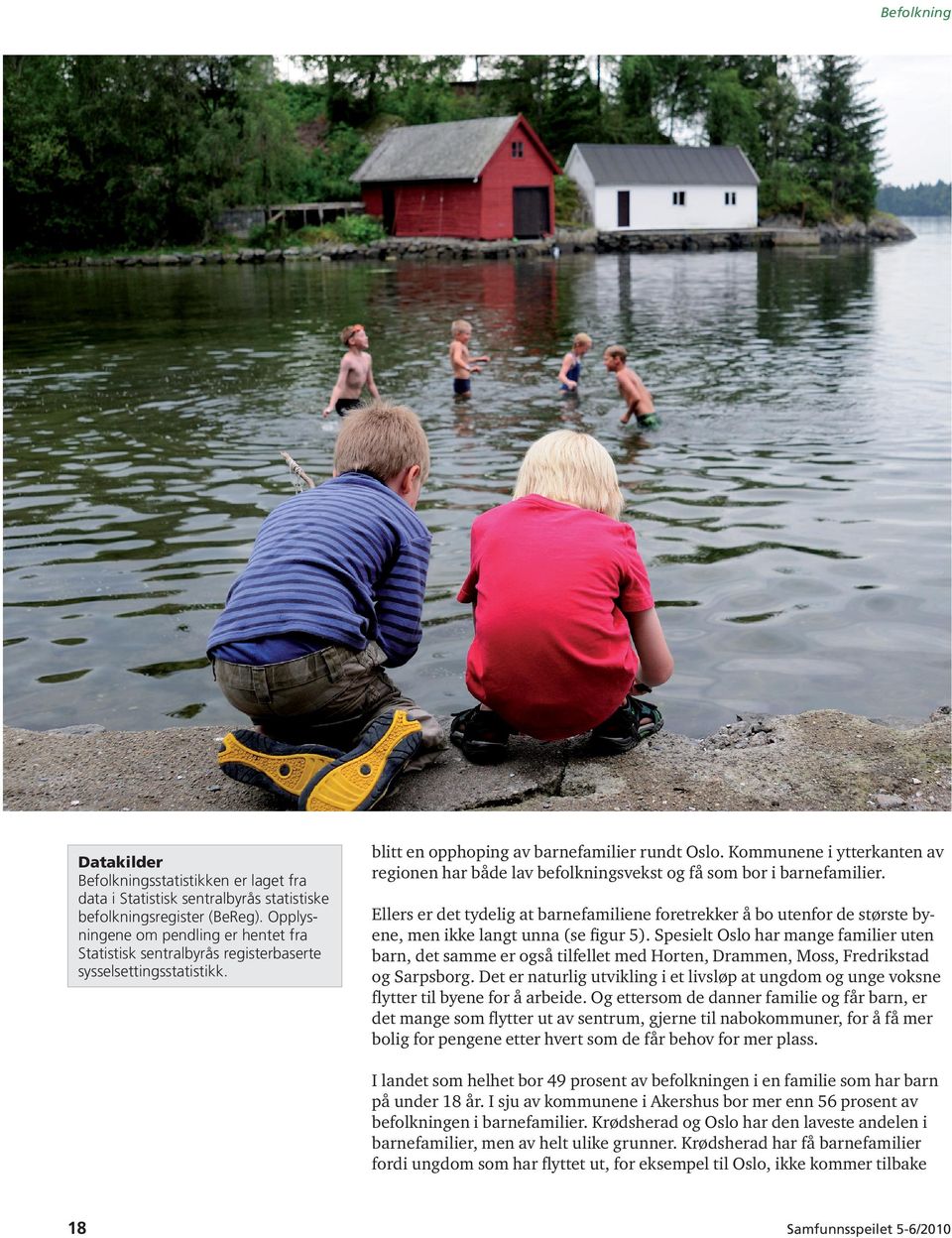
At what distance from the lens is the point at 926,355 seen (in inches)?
706

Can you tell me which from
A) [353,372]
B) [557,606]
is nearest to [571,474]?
[557,606]

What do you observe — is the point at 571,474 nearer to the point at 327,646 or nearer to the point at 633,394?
the point at 327,646

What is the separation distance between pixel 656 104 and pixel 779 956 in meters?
78.6

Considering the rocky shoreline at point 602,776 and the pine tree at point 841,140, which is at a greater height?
the pine tree at point 841,140

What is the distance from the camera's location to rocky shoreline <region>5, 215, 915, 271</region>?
155 feet

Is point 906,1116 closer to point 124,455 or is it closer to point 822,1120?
point 822,1120

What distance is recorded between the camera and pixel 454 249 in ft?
162

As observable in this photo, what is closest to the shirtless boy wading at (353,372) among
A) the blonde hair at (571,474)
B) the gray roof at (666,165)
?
Result: the blonde hair at (571,474)

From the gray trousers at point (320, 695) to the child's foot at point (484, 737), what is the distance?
0.13 meters

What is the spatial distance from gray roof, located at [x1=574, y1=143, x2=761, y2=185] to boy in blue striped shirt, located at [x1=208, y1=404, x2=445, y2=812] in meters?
→ 58.4

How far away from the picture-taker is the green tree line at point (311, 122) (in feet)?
161

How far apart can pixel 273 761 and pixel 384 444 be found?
1254mm

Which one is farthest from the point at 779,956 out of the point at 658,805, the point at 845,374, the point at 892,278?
the point at 892,278

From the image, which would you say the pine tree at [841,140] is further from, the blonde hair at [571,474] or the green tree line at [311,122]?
the blonde hair at [571,474]
